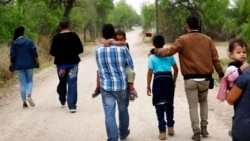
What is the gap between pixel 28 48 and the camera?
10.5 meters

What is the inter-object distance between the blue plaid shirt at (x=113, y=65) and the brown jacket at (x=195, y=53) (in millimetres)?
706

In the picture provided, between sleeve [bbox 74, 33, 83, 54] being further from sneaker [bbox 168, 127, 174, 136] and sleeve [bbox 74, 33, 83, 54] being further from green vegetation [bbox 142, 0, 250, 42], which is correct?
green vegetation [bbox 142, 0, 250, 42]

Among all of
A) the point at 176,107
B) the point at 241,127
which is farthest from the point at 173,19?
the point at 241,127

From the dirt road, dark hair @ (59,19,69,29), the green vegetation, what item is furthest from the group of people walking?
the green vegetation

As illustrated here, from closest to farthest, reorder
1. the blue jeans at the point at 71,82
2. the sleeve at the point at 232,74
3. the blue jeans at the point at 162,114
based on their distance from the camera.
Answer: the sleeve at the point at 232,74, the blue jeans at the point at 162,114, the blue jeans at the point at 71,82

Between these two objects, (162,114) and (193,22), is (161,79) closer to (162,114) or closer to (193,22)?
(162,114)

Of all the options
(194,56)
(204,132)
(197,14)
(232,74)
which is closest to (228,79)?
(232,74)

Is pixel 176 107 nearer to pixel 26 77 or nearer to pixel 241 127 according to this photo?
pixel 26 77

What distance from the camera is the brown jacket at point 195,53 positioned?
6844 millimetres

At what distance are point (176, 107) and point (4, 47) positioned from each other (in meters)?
13.5

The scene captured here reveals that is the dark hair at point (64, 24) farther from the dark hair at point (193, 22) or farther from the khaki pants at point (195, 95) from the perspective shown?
the khaki pants at point (195, 95)

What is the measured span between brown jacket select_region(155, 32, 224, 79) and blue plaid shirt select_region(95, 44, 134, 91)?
0.71 m

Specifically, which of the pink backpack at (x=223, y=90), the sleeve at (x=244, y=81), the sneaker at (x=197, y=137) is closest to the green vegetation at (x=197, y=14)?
the sneaker at (x=197, y=137)

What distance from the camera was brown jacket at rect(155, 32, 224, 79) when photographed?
22.5 ft
